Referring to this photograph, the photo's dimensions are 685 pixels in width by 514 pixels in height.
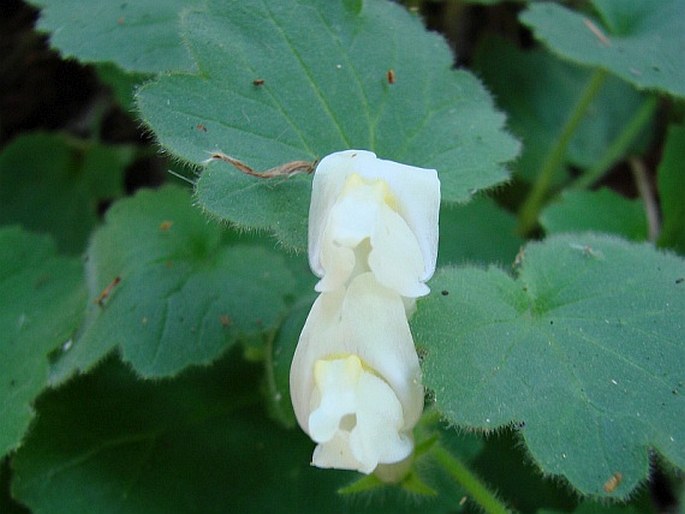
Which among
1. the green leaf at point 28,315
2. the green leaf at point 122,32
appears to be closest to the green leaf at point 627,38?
the green leaf at point 122,32

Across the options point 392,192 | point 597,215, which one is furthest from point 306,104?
point 597,215

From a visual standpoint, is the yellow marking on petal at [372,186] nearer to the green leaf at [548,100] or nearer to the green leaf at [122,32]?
the green leaf at [122,32]

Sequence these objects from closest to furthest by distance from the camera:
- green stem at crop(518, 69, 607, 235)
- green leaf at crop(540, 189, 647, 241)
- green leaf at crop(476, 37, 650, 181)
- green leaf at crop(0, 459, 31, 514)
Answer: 1. green leaf at crop(0, 459, 31, 514)
2. green leaf at crop(540, 189, 647, 241)
3. green stem at crop(518, 69, 607, 235)
4. green leaf at crop(476, 37, 650, 181)

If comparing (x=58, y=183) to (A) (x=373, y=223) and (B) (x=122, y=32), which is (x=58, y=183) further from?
(A) (x=373, y=223)

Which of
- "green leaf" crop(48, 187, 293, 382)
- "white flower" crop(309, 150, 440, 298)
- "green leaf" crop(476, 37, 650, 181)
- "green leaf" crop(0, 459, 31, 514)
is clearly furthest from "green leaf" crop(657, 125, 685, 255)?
"green leaf" crop(0, 459, 31, 514)

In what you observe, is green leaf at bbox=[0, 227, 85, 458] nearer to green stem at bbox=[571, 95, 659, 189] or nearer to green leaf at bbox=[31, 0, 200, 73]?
green leaf at bbox=[31, 0, 200, 73]

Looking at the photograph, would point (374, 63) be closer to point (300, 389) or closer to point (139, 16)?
point (139, 16)
